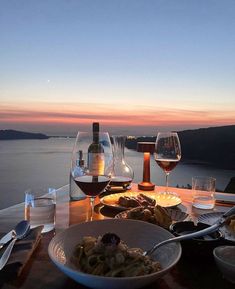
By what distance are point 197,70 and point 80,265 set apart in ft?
23.9

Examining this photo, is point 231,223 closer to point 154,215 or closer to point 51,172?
point 154,215

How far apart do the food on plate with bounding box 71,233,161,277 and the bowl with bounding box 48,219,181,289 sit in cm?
3

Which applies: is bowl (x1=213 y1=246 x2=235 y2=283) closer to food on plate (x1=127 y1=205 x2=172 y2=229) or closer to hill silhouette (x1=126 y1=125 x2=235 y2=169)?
food on plate (x1=127 y1=205 x2=172 y2=229)

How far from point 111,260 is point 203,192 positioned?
973mm

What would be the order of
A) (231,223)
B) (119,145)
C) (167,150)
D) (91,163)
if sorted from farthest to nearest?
1. (119,145)
2. (167,150)
3. (91,163)
4. (231,223)

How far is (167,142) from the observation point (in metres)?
1.65


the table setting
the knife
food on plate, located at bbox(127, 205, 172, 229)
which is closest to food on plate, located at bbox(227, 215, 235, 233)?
the table setting

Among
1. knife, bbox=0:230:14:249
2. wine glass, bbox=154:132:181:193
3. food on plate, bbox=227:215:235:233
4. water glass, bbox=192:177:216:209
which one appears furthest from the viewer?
wine glass, bbox=154:132:181:193

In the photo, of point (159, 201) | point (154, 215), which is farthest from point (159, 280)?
point (159, 201)

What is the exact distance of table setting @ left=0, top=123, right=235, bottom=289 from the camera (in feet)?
2.16

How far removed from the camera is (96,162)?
118cm

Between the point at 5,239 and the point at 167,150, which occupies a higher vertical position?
the point at 167,150

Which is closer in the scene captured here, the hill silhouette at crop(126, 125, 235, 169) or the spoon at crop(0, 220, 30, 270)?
the spoon at crop(0, 220, 30, 270)

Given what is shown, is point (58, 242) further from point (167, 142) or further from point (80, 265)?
point (167, 142)
